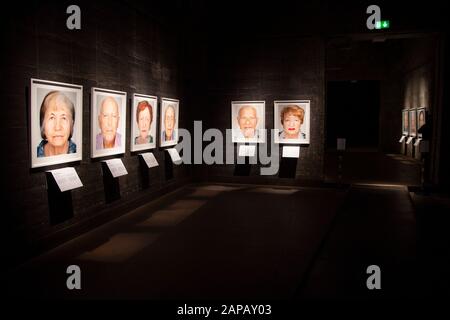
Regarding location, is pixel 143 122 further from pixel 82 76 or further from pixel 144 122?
pixel 82 76

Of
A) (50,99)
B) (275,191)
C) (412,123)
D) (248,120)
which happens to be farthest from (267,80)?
(412,123)

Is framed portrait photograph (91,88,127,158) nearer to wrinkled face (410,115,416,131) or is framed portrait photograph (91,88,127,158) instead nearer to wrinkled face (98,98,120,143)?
wrinkled face (98,98,120,143)

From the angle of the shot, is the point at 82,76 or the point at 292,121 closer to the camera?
the point at 82,76

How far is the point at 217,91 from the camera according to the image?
13625 millimetres

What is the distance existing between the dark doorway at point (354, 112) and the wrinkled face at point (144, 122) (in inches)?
863

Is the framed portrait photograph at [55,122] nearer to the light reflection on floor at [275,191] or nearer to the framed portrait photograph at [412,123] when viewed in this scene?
the light reflection on floor at [275,191]

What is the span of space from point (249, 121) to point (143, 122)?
14.5ft

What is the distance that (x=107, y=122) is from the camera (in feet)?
26.8

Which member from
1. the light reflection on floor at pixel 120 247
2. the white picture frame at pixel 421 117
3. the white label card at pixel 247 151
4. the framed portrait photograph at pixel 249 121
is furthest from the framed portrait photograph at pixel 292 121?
the white picture frame at pixel 421 117

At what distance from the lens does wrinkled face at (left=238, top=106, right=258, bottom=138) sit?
43.1 feet

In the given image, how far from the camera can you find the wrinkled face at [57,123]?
21.0 feet

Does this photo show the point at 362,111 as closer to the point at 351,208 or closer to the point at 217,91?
the point at 217,91

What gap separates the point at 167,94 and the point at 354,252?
6736mm

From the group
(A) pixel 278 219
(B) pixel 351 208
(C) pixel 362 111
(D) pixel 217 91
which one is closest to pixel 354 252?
(A) pixel 278 219
